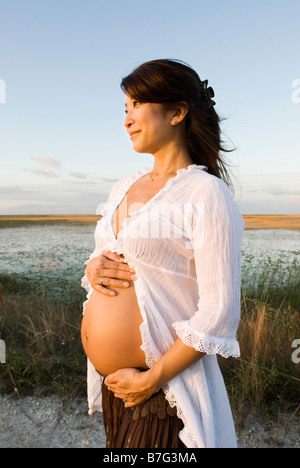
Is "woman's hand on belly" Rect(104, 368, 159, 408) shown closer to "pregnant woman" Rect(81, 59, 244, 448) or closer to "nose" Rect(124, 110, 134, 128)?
"pregnant woman" Rect(81, 59, 244, 448)

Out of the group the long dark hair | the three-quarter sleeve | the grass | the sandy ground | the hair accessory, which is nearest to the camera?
the three-quarter sleeve

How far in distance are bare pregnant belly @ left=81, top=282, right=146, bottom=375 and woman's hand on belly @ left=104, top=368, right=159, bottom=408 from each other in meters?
0.04

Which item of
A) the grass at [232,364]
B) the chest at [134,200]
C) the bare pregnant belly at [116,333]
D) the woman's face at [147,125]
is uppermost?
the woman's face at [147,125]

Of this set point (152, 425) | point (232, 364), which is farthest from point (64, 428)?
point (152, 425)

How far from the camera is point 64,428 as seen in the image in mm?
2951

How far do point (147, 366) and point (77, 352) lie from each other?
96.7 inches

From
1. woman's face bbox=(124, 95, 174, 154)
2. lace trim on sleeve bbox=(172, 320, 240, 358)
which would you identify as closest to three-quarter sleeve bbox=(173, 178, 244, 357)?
lace trim on sleeve bbox=(172, 320, 240, 358)

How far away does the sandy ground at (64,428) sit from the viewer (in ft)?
9.08

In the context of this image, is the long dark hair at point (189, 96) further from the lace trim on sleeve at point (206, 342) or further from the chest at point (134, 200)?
the lace trim on sleeve at point (206, 342)

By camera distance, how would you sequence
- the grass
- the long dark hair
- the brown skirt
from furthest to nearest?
the grass
the long dark hair
the brown skirt

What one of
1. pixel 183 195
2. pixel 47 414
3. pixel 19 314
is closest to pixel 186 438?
pixel 183 195

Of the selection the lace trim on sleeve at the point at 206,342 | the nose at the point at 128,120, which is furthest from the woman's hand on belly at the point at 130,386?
the nose at the point at 128,120

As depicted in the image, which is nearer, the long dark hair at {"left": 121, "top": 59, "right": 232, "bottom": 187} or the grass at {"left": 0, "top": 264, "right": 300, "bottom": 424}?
the long dark hair at {"left": 121, "top": 59, "right": 232, "bottom": 187}

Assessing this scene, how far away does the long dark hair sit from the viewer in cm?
152
